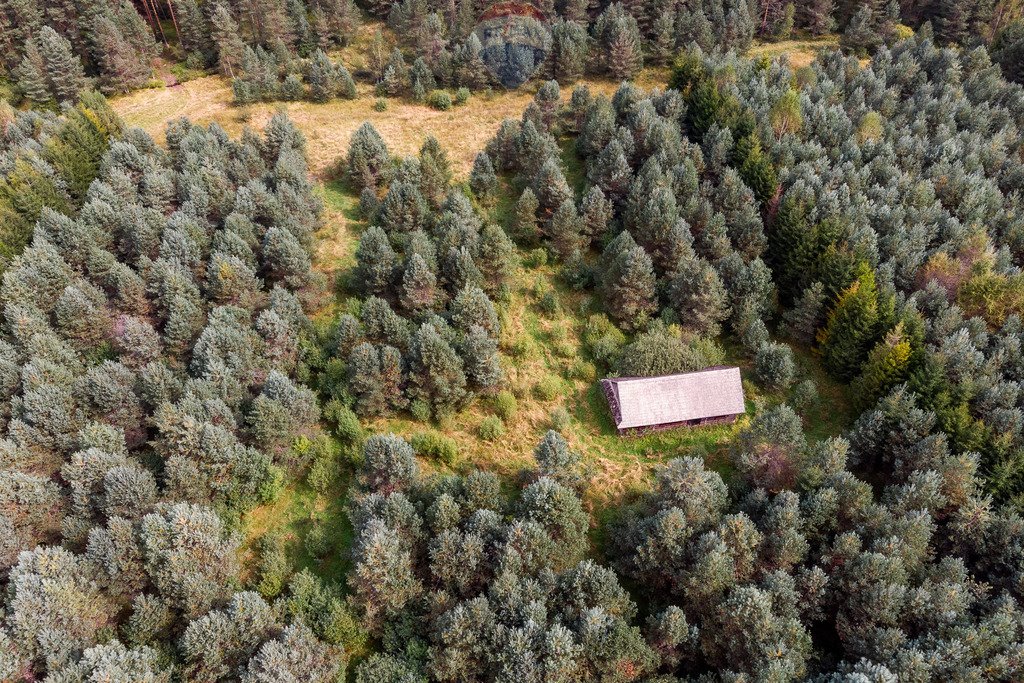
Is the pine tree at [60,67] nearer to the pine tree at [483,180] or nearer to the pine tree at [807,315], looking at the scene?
the pine tree at [483,180]

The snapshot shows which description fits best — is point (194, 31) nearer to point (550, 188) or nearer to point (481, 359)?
point (550, 188)

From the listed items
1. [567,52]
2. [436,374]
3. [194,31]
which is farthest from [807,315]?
[194,31]

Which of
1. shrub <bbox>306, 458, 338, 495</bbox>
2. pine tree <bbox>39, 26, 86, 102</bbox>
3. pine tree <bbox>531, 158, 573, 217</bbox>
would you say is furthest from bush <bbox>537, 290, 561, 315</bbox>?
pine tree <bbox>39, 26, 86, 102</bbox>

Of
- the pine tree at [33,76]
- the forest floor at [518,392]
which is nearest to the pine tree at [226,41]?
the forest floor at [518,392]

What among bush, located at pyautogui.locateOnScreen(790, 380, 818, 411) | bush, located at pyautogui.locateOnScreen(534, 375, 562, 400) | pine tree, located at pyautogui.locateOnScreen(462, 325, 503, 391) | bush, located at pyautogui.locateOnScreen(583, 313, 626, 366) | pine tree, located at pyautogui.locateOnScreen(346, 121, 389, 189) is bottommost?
bush, located at pyautogui.locateOnScreen(790, 380, 818, 411)

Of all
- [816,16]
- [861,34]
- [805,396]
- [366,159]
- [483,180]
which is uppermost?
[816,16]

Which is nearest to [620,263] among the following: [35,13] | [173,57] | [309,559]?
[309,559]

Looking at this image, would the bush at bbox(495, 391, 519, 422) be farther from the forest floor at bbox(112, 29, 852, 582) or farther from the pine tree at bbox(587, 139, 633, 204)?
the pine tree at bbox(587, 139, 633, 204)
